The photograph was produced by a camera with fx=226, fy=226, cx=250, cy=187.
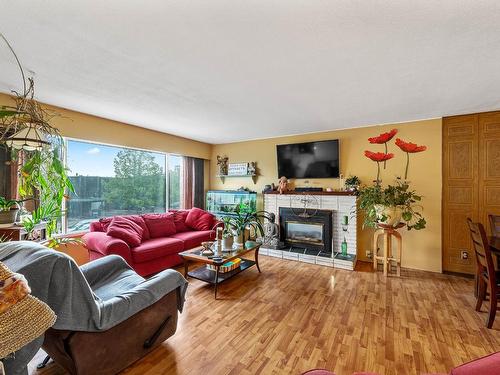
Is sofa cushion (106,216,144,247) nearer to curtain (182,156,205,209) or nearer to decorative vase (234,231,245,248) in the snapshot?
decorative vase (234,231,245,248)

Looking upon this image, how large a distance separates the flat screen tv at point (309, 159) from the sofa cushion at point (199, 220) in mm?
1715

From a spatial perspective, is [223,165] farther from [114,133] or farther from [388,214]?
[388,214]

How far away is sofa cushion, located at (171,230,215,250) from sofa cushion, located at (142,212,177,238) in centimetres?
15

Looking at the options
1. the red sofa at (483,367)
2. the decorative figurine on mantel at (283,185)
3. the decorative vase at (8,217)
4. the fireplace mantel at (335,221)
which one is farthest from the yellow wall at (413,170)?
the decorative vase at (8,217)

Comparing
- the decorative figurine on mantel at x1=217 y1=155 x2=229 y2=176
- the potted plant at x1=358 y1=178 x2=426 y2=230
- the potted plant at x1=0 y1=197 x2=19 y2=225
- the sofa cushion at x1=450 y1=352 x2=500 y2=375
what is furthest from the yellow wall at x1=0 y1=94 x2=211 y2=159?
the potted plant at x1=358 y1=178 x2=426 y2=230

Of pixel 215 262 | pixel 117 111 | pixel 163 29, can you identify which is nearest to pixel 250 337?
pixel 215 262

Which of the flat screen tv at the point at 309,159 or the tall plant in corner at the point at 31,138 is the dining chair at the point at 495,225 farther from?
the tall plant in corner at the point at 31,138

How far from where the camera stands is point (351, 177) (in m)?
4.03

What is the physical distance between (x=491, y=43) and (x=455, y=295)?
272 cm

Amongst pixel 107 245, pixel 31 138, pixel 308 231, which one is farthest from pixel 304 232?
pixel 31 138

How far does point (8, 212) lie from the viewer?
230 centimetres

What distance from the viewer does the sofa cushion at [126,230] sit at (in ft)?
10.1

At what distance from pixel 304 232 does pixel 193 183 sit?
109 inches

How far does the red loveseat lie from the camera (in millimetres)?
2988
